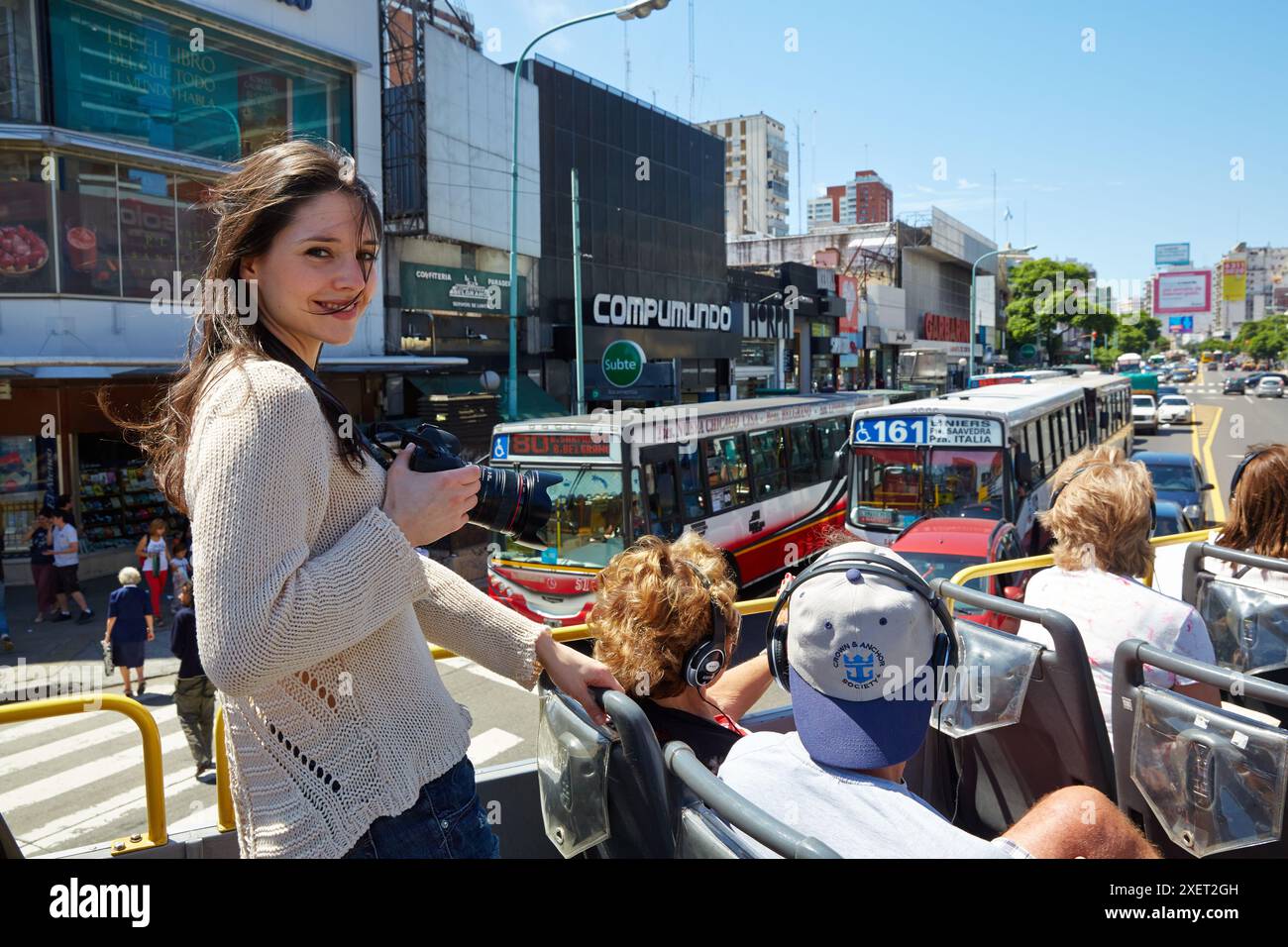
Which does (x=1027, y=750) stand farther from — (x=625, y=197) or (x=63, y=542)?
(x=625, y=197)

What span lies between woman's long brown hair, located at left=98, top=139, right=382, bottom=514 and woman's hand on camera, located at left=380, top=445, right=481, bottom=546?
8cm

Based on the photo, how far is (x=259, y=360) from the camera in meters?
1.48

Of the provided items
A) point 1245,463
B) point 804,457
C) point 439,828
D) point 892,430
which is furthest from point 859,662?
point 804,457

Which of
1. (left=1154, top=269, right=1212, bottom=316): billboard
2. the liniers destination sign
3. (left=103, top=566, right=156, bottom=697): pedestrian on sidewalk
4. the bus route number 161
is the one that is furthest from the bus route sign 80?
(left=1154, top=269, right=1212, bottom=316): billboard

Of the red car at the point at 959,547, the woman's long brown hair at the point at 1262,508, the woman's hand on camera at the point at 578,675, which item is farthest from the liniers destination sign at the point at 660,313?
the woman's hand on camera at the point at 578,675

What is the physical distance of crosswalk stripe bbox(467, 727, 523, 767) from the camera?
7746mm

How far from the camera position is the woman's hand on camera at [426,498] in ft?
5.19

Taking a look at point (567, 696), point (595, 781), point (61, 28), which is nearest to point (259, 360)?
point (567, 696)

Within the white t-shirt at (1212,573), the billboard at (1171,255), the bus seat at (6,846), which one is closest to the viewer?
the bus seat at (6,846)

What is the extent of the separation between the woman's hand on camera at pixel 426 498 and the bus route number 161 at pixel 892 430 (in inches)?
437

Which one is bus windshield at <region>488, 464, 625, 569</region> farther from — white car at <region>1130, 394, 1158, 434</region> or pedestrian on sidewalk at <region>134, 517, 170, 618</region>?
white car at <region>1130, 394, 1158, 434</region>

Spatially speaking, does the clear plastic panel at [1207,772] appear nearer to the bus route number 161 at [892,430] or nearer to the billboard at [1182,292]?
the bus route number 161 at [892,430]

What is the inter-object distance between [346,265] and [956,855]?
1.47 meters

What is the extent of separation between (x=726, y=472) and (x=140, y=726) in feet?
34.8
